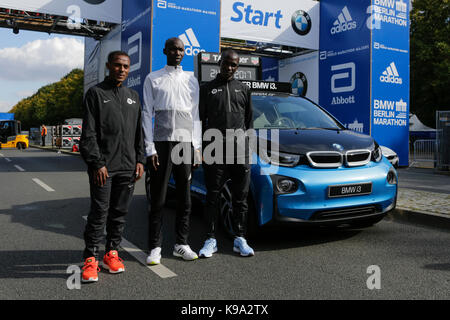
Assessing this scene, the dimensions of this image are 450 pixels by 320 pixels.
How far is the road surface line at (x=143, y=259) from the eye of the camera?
360cm

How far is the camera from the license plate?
4.03 m

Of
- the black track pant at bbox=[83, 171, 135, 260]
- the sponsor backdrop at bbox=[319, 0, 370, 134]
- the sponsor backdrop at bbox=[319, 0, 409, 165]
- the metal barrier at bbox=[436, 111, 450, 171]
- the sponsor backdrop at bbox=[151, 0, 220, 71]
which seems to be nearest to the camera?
the black track pant at bbox=[83, 171, 135, 260]

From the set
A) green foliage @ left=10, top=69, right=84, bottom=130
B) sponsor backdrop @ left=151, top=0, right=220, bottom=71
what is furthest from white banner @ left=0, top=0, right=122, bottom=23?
green foliage @ left=10, top=69, right=84, bottom=130

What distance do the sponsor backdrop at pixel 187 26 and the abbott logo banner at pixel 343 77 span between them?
15.6ft

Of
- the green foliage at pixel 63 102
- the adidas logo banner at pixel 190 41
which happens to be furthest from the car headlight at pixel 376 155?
the green foliage at pixel 63 102

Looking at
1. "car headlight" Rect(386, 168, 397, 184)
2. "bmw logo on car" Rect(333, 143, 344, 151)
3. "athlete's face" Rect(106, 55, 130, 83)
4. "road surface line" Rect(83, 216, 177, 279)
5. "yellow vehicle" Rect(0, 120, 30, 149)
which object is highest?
"yellow vehicle" Rect(0, 120, 30, 149)

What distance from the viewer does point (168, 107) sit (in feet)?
12.3

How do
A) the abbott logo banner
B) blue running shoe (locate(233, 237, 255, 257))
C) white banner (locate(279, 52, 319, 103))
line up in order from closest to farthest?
1. blue running shoe (locate(233, 237, 255, 257))
2. the abbott logo banner
3. white banner (locate(279, 52, 319, 103))

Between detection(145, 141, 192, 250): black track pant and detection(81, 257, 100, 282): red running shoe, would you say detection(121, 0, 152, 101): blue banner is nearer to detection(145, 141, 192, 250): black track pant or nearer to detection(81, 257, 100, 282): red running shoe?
detection(145, 141, 192, 250): black track pant

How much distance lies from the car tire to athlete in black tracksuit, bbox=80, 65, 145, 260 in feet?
3.42

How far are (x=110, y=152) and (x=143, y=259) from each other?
116 cm

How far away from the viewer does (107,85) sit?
3.54 m

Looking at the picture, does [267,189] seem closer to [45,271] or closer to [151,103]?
[151,103]

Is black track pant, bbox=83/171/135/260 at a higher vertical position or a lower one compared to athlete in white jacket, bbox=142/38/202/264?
lower
